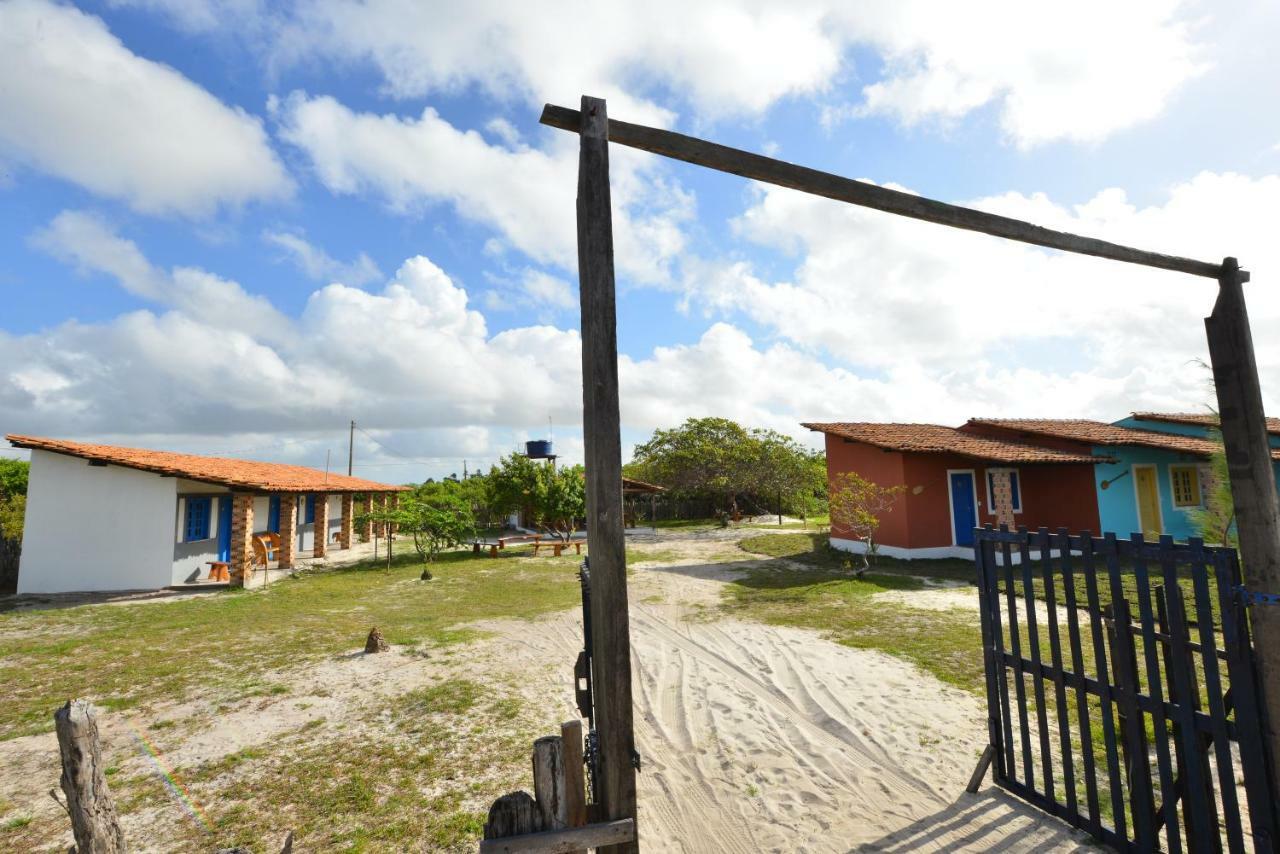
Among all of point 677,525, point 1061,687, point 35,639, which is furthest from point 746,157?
point 677,525

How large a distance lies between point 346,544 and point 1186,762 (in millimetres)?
28208

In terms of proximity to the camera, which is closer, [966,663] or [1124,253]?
[1124,253]

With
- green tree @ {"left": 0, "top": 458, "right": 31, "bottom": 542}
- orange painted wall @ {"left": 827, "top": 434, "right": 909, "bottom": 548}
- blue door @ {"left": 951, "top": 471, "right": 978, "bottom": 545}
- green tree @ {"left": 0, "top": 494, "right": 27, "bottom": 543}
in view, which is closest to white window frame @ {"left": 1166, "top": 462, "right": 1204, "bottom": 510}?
blue door @ {"left": 951, "top": 471, "right": 978, "bottom": 545}

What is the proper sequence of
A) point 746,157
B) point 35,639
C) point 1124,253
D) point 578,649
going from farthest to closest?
point 35,639 → point 578,649 → point 1124,253 → point 746,157

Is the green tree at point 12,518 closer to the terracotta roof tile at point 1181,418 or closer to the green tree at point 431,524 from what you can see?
the green tree at point 431,524

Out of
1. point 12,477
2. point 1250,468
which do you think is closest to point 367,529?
point 12,477

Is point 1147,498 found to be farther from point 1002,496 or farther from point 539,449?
point 539,449

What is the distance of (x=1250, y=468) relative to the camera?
3.74 metres

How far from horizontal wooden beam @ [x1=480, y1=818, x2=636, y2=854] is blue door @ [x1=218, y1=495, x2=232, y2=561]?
63.6 ft

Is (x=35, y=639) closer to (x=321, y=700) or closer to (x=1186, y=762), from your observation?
(x=321, y=700)

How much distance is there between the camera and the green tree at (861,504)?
51.1ft

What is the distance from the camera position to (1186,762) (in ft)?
11.0

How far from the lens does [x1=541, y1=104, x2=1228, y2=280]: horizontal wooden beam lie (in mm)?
2883

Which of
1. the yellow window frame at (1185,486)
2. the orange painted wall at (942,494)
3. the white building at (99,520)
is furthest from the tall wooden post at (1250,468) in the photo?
the yellow window frame at (1185,486)
